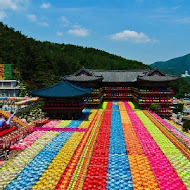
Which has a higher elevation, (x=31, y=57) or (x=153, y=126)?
(x=31, y=57)

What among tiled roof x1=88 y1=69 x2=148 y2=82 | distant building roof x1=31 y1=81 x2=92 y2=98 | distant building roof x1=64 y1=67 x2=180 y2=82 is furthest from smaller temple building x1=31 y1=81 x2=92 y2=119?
tiled roof x1=88 y1=69 x2=148 y2=82

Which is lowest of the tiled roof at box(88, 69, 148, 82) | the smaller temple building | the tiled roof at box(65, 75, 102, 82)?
the smaller temple building

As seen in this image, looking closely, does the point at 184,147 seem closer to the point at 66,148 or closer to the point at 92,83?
the point at 66,148

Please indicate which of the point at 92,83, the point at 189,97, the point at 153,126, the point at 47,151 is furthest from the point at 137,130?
the point at 189,97

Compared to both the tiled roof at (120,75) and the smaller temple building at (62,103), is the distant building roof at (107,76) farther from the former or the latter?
the smaller temple building at (62,103)

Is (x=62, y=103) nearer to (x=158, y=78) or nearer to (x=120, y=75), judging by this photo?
(x=158, y=78)

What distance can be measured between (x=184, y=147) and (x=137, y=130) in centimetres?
483

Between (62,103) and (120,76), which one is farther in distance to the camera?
(120,76)

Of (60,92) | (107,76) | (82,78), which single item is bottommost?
(60,92)

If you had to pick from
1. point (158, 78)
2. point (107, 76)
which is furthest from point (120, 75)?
point (158, 78)

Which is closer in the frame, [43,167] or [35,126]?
[43,167]

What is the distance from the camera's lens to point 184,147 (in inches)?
559

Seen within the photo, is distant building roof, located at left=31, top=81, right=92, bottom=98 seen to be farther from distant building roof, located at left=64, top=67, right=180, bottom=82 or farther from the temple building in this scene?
distant building roof, located at left=64, top=67, right=180, bottom=82

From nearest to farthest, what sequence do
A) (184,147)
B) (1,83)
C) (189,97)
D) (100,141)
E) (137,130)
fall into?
(184,147) < (100,141) < (137,130) < (1,83) < (189,97)
